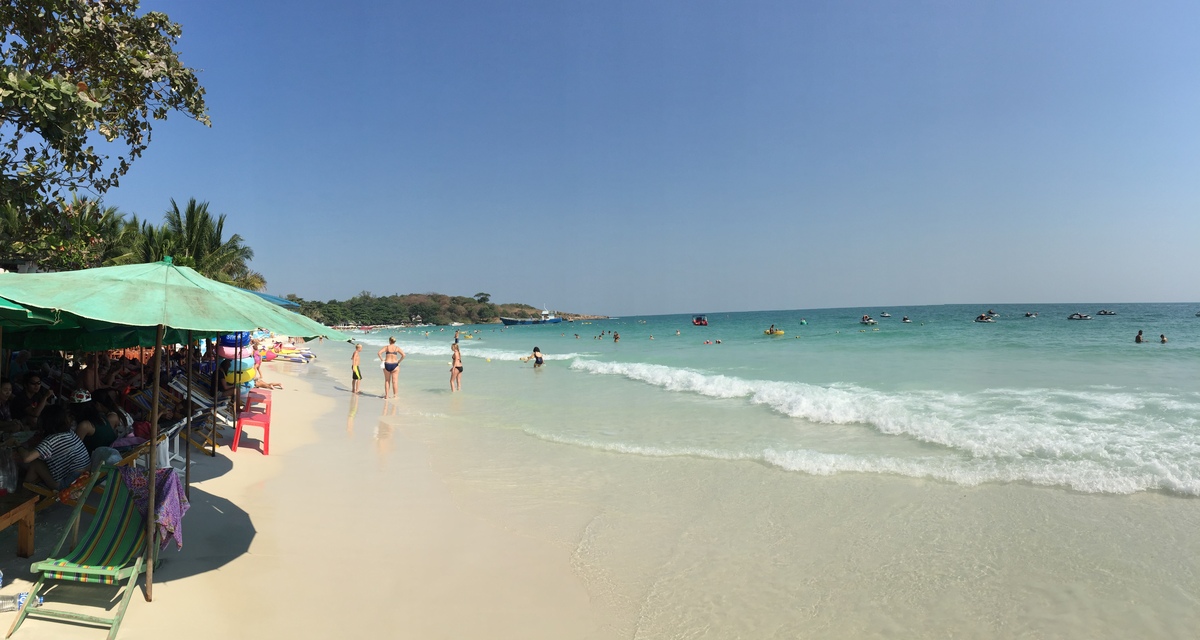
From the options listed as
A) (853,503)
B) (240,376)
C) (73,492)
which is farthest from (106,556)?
(240,376)

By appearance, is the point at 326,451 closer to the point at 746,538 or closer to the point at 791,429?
the point at 746,538

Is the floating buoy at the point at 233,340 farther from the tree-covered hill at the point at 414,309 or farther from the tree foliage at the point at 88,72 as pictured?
the tree-covered hill at the point at 414,309

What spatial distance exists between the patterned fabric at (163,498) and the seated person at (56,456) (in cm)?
112

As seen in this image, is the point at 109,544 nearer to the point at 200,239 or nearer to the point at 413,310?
the point at 200,239

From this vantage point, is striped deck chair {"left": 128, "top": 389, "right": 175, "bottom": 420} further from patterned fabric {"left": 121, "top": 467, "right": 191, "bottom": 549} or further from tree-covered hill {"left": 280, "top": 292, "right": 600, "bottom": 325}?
tree-covered hill {"left": 280, "top": 292, "right": 600, "bottom": 325}

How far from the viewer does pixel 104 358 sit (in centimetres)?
1284

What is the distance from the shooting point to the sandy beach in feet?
12.0

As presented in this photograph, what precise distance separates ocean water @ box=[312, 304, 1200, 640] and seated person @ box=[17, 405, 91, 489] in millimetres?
3102

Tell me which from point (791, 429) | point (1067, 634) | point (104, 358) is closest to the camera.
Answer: point (1067, 634)

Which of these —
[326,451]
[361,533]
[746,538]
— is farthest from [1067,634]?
[326,451]

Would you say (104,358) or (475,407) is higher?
(104,358)

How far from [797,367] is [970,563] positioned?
1671 cm

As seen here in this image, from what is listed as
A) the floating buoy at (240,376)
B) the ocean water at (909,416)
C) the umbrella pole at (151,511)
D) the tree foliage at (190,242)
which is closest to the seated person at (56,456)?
the umbrella pole at (151,511)

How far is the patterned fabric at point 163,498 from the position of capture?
12.6ft
